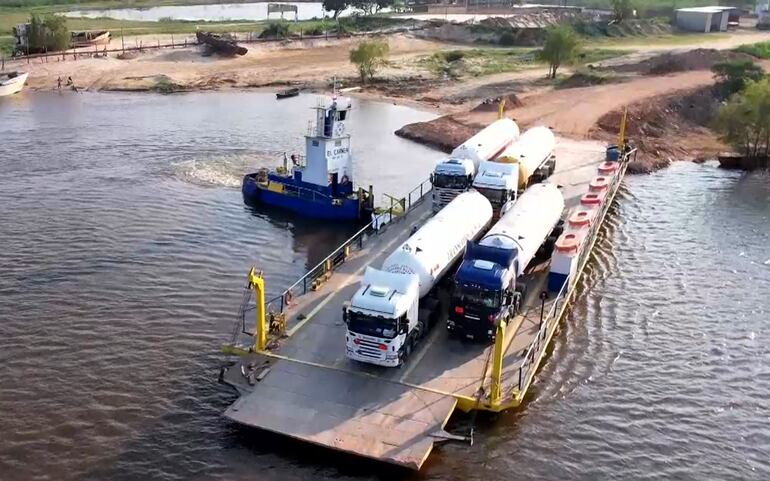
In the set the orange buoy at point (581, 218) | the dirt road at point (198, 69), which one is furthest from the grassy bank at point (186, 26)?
the orange buoy at point (581, 218)

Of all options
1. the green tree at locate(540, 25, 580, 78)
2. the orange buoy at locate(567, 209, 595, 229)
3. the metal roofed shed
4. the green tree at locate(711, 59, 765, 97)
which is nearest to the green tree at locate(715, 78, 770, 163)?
the green tree at locate(711, 59, 765, 97)

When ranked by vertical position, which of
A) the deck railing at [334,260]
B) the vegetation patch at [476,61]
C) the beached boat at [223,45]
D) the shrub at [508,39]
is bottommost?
the deck railing at [334,260]

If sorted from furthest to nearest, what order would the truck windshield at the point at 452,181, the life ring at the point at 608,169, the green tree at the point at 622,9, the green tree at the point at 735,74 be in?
1. the green tree at the point at 622,9
2. the green tree at the point at 735,74
3. the life ring at the point at 608,169
4. the truck windshield at the point at 452,181

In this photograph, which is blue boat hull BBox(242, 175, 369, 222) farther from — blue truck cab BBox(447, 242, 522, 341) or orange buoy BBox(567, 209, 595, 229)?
blue truck cab BBox(447, 242, 522, 341)

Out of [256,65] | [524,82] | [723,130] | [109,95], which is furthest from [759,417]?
[256,65]

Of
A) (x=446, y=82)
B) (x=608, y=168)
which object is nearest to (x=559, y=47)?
(x=446, y=82)

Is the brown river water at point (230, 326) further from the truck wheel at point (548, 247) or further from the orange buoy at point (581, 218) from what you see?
the orange buoy at point (581, 218)
